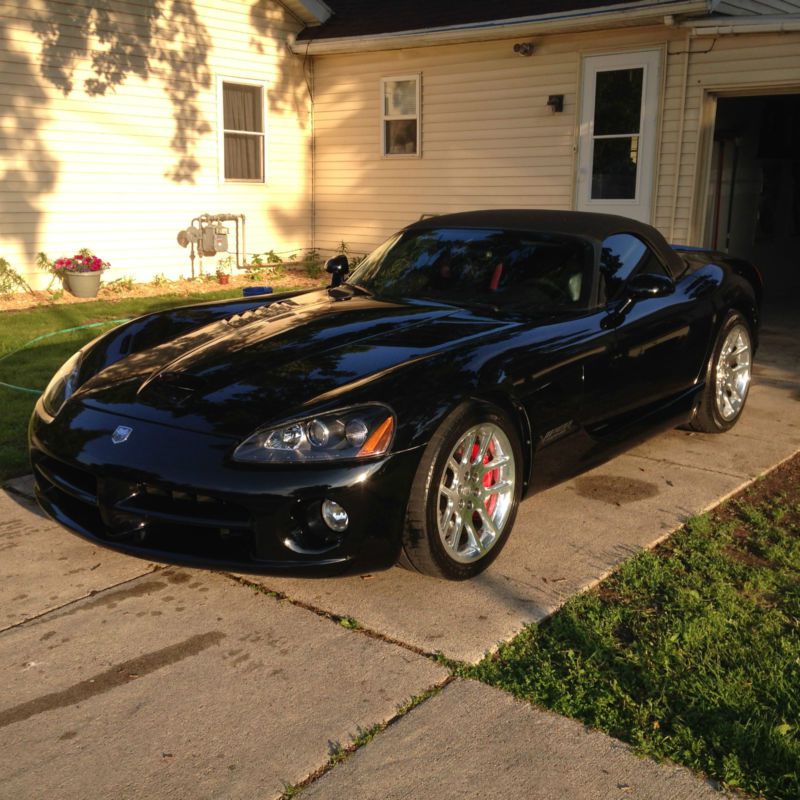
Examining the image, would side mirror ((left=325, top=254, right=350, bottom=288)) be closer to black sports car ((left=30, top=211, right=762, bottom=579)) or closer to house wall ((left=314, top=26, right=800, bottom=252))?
black sports car ((left=30, top=211, right=762, bottom=579))

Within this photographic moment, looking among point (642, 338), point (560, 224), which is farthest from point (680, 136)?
point (642, 338)

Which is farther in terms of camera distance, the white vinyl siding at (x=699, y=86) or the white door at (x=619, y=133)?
the white door at (x=619, y=133)

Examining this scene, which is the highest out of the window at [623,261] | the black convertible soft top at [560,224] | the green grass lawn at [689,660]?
the black convertible soft top at [560,224]

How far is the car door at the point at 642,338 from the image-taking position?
454 cm

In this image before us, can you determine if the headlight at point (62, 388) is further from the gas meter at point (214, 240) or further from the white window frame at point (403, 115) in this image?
the white window frame at point (403, 115)

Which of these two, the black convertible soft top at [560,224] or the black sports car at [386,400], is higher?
the black convertible soft top at [560,224]

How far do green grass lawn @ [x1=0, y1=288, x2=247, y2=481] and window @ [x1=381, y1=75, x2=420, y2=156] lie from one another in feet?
11.6

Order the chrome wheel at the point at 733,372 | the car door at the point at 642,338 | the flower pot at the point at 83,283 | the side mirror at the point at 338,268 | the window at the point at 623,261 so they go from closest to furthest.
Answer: the car door at the point at 642,338, the window at the point at 623,261, the side mirror at the point at 338,268, the chrome wheel at the point at 733,372, the flower pot at the point at 83,283

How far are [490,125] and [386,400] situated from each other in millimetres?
10556

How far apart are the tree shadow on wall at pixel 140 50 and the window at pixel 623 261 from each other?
9040mm

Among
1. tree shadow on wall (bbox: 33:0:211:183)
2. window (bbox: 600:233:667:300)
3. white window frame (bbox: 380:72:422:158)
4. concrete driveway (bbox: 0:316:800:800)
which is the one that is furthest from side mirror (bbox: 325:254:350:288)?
white window frame (bbox: 380:72:422:158)

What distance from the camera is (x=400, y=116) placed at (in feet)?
46.6

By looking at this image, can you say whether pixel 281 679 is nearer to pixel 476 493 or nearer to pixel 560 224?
pixel 476 493

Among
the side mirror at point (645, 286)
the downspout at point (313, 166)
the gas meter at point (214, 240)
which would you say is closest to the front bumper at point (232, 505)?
the side mirror at point (645, 286)
